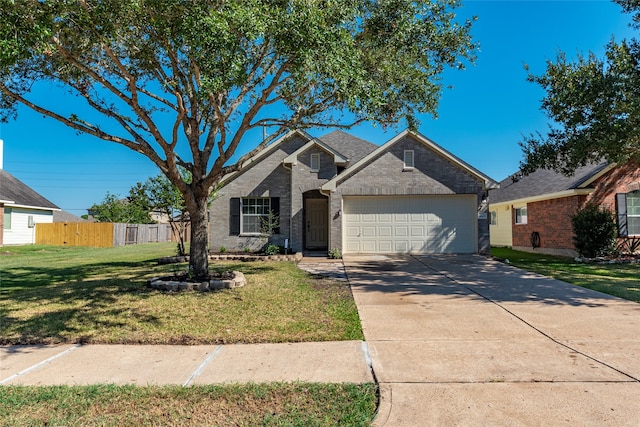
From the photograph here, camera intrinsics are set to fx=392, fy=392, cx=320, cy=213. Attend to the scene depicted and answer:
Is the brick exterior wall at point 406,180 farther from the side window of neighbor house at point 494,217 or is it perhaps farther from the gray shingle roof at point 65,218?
the gray shingle roof at point 65,218

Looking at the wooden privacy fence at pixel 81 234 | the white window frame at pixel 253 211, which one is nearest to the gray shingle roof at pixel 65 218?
the wooden privacy fence at pixel 81 234

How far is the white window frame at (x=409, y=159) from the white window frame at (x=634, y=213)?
8529mm

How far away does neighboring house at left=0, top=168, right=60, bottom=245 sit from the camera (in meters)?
24.1

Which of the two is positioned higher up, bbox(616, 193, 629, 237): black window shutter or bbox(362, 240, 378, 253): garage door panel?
bbox(616, 193, 629, 237): black window shutter

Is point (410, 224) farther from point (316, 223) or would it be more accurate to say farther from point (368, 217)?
point (316, 223)

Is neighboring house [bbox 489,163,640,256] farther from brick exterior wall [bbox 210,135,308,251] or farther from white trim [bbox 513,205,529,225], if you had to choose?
brick exterior wall [bbox 210,135,308,251]

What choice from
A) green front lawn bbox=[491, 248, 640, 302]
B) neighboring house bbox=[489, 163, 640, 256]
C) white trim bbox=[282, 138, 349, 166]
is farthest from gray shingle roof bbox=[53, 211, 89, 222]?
green front lawn bbox=[491, 248, 640, 302]

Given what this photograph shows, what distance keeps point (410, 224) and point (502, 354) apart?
11306 millimetres

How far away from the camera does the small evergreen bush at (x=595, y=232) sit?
14266 millimetres

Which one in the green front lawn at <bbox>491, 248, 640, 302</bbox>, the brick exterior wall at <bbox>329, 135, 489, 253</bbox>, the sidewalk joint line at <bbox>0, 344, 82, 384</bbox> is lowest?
the sidewalk joint line at <bbox>0, 344, 82, 384</bbox>

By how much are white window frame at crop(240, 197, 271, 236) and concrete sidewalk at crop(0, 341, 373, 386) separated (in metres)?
11.4

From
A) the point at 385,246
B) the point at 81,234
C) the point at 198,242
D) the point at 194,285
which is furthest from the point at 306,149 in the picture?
the point at 81,234

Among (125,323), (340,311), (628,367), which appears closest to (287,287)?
(340,311)

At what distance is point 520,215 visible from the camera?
20656 mm
